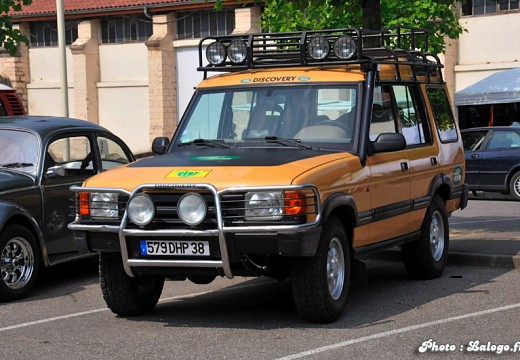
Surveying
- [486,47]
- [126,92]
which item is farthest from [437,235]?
[126,92]

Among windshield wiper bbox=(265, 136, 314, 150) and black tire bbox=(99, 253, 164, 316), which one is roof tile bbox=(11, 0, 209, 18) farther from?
black tire bbox=(99, 253, 164, 316)

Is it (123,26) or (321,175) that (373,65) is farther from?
(123,26)

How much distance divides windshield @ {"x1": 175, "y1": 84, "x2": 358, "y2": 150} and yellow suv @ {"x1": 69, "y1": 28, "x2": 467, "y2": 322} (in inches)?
0.5

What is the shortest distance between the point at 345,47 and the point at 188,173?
219 centimetres

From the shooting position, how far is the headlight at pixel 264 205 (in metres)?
7.75

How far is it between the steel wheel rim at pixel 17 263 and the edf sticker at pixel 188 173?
2.52 meters

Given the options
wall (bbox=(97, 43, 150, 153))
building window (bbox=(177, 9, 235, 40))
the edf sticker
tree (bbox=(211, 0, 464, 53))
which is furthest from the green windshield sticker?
wall (bbox=(97, 43, 150, 153))

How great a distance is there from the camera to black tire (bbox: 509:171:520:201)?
2203 centimetres

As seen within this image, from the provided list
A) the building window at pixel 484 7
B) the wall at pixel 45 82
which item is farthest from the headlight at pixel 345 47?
the wall at pixel 45 82

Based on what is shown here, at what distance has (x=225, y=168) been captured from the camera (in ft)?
26.5

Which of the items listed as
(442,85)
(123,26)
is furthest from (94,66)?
(442,85)

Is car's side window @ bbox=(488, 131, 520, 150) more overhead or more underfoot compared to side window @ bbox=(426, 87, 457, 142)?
more underfoot

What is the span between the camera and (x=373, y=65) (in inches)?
369

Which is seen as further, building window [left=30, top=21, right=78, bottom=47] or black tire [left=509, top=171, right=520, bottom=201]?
building window [left=30, top=21, right=78, bottom=47]
